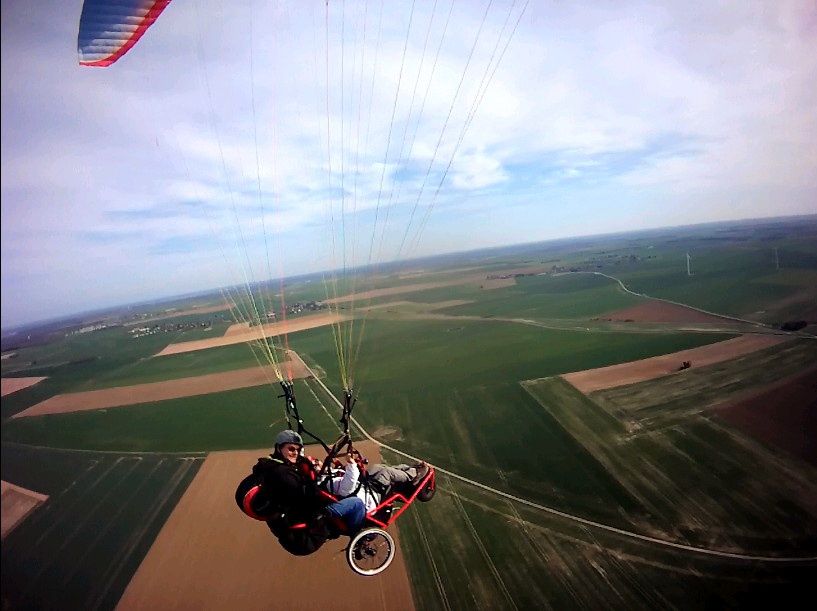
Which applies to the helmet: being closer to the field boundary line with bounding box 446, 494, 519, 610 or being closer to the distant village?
the field boundary line with bounding box 446, 494, 519, 610

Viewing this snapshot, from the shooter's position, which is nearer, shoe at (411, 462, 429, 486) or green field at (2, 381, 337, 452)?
shoe at (411, 462, 429, 486)

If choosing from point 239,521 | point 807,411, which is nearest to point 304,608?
point 239,521

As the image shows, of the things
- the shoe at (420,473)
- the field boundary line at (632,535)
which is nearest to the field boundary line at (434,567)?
the field boundary line at (632,535)

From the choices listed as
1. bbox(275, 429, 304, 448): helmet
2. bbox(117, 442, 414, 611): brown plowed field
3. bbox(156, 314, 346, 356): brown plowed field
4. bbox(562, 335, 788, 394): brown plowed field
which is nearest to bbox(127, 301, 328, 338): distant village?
bbox(156, 314, 346, 356): brown plowed field

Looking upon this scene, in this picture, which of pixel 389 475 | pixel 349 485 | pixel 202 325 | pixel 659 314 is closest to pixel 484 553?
pixel 389 475

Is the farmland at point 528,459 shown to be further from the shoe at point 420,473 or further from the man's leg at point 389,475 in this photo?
the shoe at point 420,473

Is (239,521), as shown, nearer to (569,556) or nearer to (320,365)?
(569,556)
